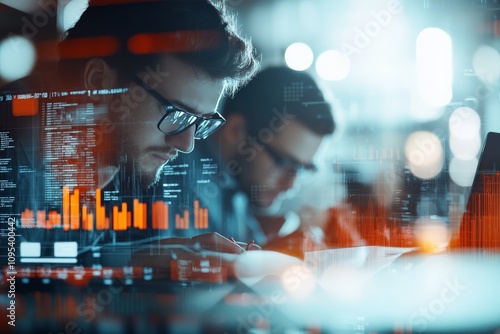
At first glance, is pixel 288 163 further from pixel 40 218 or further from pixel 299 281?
pixel 40 218

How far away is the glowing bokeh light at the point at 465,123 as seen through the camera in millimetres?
2143

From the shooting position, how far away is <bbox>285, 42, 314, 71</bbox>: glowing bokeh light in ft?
7.51

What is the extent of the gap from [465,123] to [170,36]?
1204 mm

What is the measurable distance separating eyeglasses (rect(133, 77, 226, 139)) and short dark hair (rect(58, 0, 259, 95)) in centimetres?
11

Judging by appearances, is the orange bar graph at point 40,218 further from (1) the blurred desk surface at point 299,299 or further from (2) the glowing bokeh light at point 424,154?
(2) the glowing bokeh light at point 424,154

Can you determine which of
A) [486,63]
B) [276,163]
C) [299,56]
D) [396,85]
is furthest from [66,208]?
[486,63]

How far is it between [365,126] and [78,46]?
4.21 feet

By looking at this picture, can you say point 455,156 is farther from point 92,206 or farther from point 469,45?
point 92,206

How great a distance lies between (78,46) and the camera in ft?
8.45

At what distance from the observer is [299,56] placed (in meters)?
2.30

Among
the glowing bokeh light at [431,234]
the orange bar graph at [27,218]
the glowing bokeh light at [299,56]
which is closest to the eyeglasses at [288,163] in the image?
the glowing bokeh light at [299,56]

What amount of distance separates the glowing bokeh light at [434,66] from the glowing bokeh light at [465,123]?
6 cm

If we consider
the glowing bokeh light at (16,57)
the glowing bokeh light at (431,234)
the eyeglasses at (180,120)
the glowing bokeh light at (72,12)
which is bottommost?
the glowing bokeh light at (431,234)

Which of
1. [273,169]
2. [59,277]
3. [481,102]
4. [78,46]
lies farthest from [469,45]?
A: [59,277]
